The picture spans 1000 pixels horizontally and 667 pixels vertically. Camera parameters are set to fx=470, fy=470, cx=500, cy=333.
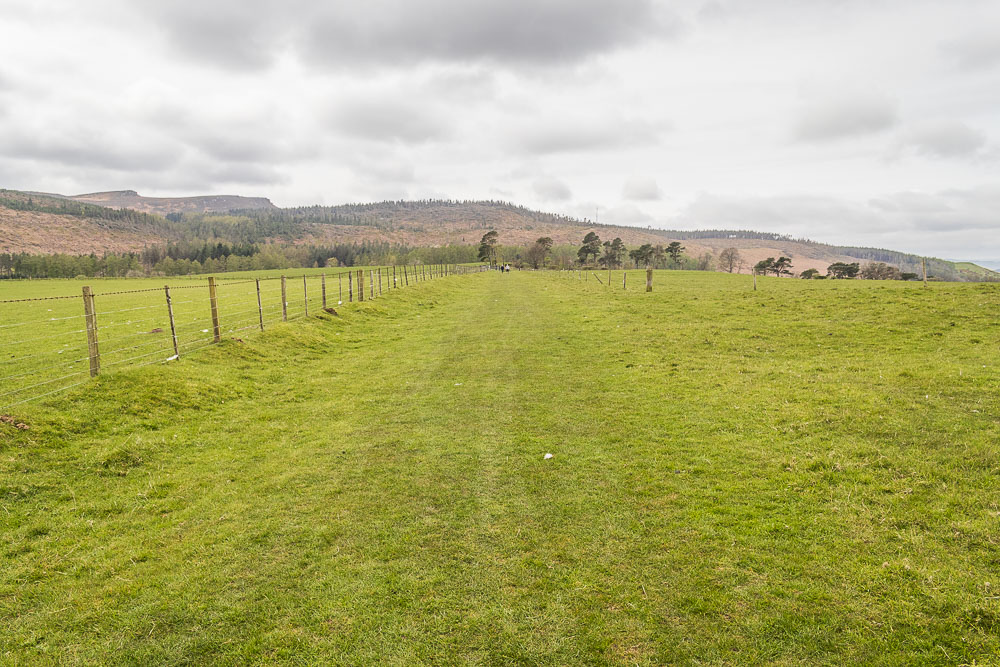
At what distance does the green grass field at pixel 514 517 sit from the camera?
4.02 m

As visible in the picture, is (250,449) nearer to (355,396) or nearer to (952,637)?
(355,396)

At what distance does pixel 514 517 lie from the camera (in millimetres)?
5816

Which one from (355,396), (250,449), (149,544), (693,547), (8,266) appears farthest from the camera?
(8,266)

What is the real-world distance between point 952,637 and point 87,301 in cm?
1433

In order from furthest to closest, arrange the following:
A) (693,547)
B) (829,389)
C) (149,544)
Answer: (829,389) < (149,544) < (693,547)

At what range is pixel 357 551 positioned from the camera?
5215 millimetres

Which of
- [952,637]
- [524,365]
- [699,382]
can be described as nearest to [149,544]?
[952,637]

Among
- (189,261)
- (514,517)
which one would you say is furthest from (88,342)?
(189,261)

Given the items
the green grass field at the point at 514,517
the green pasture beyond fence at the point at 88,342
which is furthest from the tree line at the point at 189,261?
the green grass field at the point at 514,517

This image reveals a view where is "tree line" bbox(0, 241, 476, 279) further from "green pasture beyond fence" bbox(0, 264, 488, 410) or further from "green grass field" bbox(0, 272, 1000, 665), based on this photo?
"green grass field" bbox(0, 272, 1000, 665)

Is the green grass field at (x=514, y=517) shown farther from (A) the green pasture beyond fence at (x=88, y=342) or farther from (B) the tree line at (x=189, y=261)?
(B) the tree line at (x=189, y=261)

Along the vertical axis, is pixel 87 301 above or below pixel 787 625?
above

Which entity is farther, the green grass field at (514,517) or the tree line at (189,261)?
the tree line at (189,261)

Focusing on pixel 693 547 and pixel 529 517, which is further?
pixel 529 517
